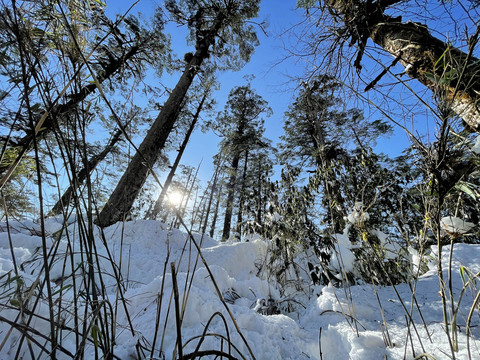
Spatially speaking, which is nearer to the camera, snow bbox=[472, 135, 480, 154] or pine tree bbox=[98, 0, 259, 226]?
snow bbox=[472, 135, 480, 154]

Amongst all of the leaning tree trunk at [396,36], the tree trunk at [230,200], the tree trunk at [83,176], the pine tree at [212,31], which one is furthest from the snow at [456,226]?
the tree trunk at [230,200]

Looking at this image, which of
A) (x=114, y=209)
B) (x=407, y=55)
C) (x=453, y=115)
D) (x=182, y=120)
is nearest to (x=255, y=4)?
(x=182, y=120)

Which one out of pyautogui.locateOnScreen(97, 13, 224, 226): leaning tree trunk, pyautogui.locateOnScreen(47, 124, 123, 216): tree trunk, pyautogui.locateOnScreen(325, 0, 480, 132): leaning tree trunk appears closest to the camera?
pyautogui.locateOnScreen(47, 124, 123, 216): tree trunk

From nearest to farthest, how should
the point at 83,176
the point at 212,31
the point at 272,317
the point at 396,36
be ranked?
the point at 83,176 → the point at 272,317 → the point at 396,36 → the point at 212,31

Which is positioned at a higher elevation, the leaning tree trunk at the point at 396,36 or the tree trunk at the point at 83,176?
the leaning tree trunk at the point at 396,36

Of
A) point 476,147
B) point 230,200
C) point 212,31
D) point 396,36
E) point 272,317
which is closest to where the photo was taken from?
point 476,147

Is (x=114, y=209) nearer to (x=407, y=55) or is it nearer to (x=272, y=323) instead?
(x=272, y=323)

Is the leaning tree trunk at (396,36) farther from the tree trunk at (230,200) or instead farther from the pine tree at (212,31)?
the tree trunk at (230,200)

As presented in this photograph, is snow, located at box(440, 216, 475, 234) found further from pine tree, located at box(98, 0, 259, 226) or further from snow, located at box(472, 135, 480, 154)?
pine tree, located at box(98, 0, 259, 226)

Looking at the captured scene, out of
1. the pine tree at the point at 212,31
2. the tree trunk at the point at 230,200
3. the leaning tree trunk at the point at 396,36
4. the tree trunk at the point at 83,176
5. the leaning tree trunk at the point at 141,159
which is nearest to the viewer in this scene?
the tree trunk at the point at 83,176

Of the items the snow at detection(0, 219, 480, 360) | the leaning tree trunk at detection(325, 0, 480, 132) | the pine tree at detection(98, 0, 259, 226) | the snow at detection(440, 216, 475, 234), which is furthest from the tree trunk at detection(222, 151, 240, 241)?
the snow at detection(440, 216, 475, 234)

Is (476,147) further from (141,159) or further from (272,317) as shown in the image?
(141,159)

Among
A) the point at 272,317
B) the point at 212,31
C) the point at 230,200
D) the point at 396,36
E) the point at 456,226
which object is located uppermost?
the point at 212,31

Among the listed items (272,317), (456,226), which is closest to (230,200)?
(272,317)
